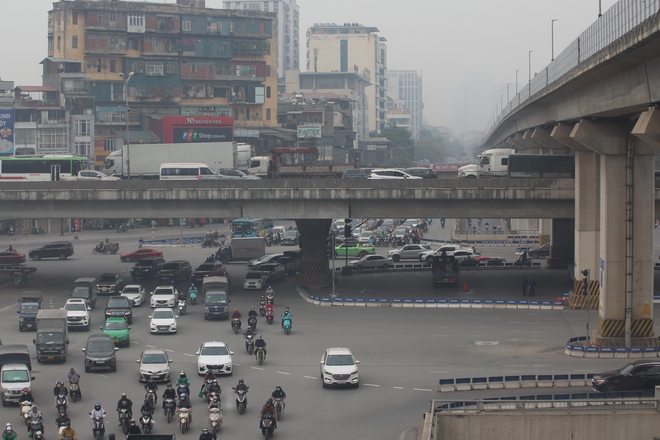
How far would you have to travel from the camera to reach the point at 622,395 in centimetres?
2873

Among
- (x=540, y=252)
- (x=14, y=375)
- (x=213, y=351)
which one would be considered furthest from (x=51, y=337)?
(x=540, y=252)

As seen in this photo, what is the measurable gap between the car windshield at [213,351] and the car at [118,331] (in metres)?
5.82

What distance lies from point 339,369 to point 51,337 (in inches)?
424

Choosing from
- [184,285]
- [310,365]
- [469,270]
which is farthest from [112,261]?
[310,365]

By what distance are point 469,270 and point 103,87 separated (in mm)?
72213

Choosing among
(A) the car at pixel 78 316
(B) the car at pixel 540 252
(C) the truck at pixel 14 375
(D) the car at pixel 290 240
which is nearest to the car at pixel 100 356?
(C) the truck at pixel 14 375

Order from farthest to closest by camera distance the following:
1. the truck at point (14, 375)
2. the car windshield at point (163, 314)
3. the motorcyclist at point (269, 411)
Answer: the car windshield at point (163, 314) → the truck at point (14, 375) → the motorcyclist at point (269, 411)

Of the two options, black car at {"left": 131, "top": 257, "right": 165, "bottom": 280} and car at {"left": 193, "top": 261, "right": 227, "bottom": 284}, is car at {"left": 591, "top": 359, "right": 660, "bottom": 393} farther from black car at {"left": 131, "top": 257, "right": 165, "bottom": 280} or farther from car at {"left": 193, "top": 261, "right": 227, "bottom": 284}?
black car at {"left": 131, "top": 257, "right": 165, "bottom": 280}

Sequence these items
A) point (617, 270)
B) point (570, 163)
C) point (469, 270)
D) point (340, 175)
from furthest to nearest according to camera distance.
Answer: point (340, 175), point (469, 270), point (570, 163), point (617, 270)

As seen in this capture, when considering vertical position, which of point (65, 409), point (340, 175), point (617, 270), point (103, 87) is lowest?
point (65, 409)

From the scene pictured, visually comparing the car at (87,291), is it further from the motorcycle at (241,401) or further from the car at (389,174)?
the motorcycle at (241,401)

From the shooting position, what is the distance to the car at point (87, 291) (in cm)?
4809

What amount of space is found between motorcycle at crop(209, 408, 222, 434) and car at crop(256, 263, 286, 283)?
105 feet

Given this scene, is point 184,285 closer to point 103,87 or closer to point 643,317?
point 643,317
